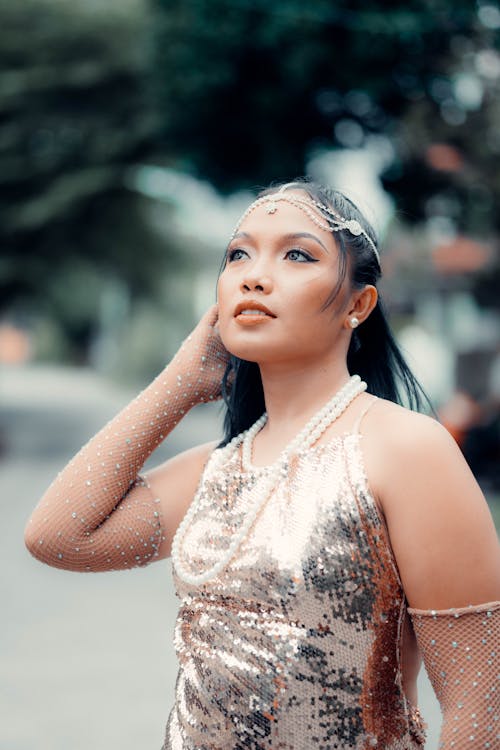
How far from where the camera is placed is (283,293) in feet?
5.13

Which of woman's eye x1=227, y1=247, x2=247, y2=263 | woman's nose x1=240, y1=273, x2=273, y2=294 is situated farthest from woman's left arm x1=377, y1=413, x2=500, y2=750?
woman's eye x1=227, y1=247, x2=247, y2=263

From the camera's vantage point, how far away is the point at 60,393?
2648cm

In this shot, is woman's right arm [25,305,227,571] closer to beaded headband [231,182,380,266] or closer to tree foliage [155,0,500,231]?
beaded headband [231,182,380,266]

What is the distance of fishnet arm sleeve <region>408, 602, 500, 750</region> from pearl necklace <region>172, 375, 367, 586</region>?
33 cm

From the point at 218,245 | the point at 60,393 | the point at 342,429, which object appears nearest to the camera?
the point at 342,429

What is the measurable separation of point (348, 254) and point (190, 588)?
70 cm

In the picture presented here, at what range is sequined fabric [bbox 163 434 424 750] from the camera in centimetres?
141

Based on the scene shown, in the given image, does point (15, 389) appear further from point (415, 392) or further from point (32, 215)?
point (415, 392)

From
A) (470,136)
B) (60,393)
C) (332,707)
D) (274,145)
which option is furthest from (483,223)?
(60,393)

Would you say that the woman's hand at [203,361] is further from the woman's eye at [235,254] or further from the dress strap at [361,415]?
the dress strap at [361,415]

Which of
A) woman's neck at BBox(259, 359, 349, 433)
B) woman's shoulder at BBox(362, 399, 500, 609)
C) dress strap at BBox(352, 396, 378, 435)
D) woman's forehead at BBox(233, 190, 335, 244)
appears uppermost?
woman's forehead at BBox(233, 190, 335, 244)

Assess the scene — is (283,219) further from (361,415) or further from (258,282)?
(361,415)

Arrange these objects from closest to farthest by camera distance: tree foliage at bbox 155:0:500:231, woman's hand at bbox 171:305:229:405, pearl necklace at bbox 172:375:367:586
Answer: pearl necklace at bbox 172:375:367:586, woman's hand at bbox 171:305:229:405, tree foliage at bbox 155:0:500:231

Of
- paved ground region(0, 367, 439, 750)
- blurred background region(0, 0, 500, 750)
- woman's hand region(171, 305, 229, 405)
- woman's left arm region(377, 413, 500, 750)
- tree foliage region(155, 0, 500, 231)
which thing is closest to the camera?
woman's left arm region(377, 413, 500, 750)
